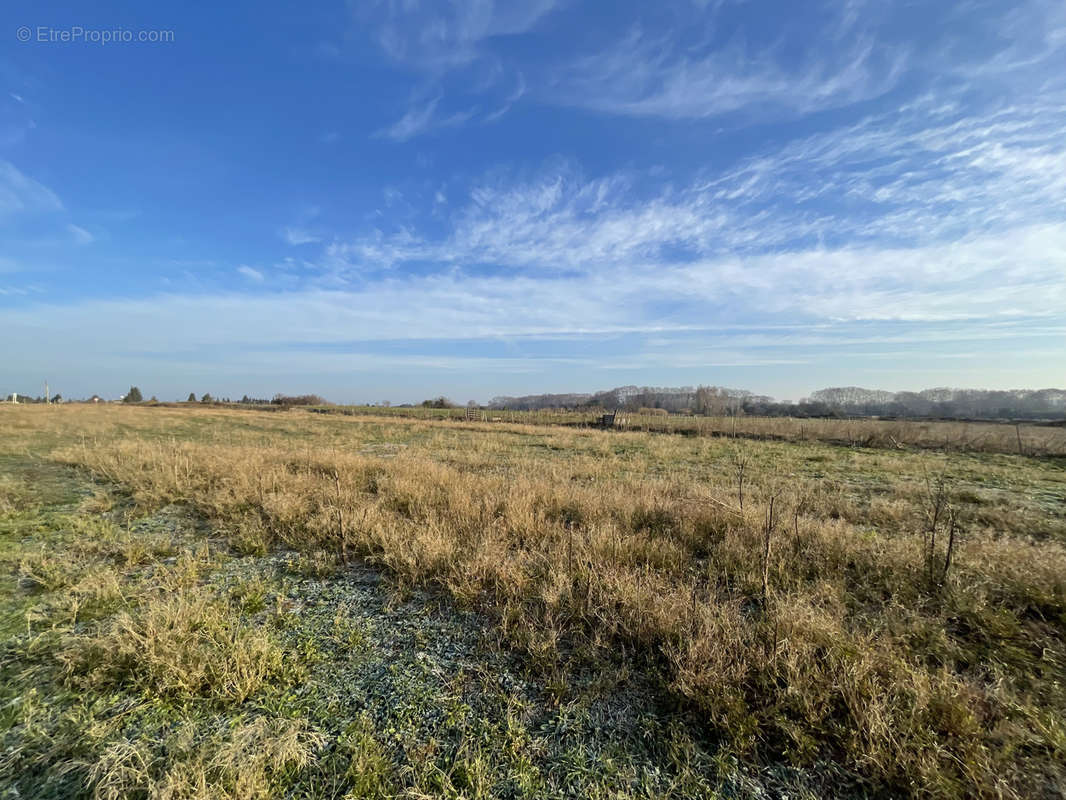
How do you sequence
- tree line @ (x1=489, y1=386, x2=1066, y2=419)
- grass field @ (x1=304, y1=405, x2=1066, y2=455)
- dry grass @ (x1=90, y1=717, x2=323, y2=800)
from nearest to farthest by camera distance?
dry grass @ (x1=90, y1=717, x2=323, y2=800) → grass field @ (x1=304, y1=405, x2=1066, y2=455) → tree line @ (x1=489, y1=386, x2=1066, y2=419)

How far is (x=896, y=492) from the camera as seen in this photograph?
9930 millimetres

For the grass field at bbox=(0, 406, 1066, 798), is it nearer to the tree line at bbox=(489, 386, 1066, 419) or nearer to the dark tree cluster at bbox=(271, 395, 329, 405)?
the tree line at bbox=(489, 386, 1066, 419)

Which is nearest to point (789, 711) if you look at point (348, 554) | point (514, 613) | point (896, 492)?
point (514, 613)

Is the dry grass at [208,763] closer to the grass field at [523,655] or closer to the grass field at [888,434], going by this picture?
the grass field at [523,655]

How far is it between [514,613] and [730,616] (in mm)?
1952

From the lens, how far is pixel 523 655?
3285 millimetres

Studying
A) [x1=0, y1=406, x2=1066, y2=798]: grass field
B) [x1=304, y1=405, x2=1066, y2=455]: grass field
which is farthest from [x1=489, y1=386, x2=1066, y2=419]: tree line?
[x1=0, y1=406, x2=1066, y2=798]: grass field

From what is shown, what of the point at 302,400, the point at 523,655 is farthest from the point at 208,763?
the point at 302,400

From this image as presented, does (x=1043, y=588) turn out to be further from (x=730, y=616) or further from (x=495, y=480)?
(x=495, y=480)

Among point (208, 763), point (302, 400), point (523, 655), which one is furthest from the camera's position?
→ point (302, 400)

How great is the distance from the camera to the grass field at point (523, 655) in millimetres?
2256

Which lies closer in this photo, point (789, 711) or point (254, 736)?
point (254, 736)

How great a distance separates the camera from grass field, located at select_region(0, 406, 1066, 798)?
226cm

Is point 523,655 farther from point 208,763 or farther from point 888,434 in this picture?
point 888,434
